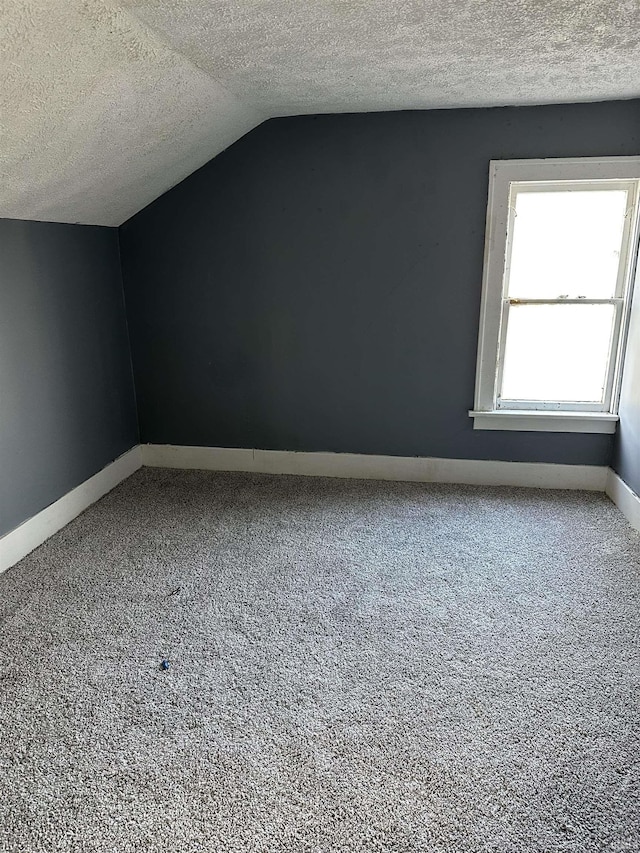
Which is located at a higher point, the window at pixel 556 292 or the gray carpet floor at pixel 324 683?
the window at pixel 556 292

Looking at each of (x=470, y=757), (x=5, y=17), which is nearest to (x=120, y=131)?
(x=5, y=17)

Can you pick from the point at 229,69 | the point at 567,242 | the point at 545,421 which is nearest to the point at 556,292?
the point at 567,242

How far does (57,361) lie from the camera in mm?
2959

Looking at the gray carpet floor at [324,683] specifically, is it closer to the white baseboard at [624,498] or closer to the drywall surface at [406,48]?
the white baseboard at [624,498]

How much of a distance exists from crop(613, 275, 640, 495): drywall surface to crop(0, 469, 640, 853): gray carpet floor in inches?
9.3

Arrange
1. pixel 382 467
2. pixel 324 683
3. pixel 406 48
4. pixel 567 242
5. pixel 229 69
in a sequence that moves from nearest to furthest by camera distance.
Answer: pixel 324 683, pixel 406 48, pixel 229 69, pixel 567 242, pixel 382 467

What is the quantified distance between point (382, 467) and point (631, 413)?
4.49 feet

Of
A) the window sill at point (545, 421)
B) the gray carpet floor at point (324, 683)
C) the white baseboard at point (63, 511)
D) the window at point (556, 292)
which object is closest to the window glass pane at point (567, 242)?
the window at point (556, 292)

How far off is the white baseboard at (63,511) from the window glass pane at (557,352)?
229cm

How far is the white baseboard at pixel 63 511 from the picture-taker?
2.64 meters

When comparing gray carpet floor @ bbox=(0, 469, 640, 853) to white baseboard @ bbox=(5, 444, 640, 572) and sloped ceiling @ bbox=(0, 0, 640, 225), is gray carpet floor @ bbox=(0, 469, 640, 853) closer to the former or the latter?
white baseboard @ bbox=(5, 444, 640, 572)

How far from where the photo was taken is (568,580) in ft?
8.09

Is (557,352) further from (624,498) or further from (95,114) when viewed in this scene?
(95,114)

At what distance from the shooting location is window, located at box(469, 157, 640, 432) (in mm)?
2971
